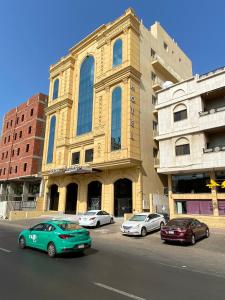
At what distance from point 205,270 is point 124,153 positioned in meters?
19.5

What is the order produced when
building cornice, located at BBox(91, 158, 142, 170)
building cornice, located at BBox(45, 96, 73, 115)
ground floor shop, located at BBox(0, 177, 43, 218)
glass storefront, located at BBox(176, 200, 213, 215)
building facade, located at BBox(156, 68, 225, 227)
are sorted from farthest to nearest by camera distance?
ground floor shop, located at BBox(0, 177, 43, 218) < building cornice, located at BBox(45, 96, 73, 115) < building cornice, located at BBox(91, 158, 142, 170) < glass storefront, located at BBox(176, 200, 213, 215) < building facade, located at BBox(156, 68, 225, 227)

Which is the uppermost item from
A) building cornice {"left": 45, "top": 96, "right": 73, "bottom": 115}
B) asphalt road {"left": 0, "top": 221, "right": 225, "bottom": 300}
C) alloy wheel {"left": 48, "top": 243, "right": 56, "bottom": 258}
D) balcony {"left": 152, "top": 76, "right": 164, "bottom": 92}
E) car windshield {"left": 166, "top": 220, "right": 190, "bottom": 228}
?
balcony {"left": 152, "top": 76, "right": 164, "bottom": 92}

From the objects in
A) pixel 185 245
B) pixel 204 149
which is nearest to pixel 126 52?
pixel 204 149

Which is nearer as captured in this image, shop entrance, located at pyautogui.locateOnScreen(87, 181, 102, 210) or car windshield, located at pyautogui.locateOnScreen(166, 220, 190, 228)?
car windshield, located at pyautogui.locateOnScreen(166, 220, 190, 228)

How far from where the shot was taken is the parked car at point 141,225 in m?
18.6

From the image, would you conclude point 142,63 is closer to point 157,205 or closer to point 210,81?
point 210,81

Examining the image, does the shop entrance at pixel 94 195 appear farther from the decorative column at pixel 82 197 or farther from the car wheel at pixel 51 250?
the car wheel at pixel 51 250

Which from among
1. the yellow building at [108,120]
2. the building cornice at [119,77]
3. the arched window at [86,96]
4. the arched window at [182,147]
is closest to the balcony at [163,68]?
the yellow building at [108,120]

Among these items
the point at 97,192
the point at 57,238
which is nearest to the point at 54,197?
the point at 97,192

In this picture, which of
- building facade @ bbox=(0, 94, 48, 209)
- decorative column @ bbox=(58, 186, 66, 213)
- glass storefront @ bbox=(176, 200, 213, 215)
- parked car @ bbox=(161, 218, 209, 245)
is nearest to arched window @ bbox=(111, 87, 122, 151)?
glass storefront @ bbox=(176, 200, 213, 215)

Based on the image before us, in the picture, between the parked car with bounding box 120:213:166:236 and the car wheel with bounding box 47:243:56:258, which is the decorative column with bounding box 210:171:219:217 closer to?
the parked car with bounding box 120:213:166:236

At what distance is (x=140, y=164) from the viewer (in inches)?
1141

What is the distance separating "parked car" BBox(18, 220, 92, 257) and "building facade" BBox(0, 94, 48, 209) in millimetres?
33213

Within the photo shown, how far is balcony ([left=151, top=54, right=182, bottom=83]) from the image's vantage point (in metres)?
36.5
